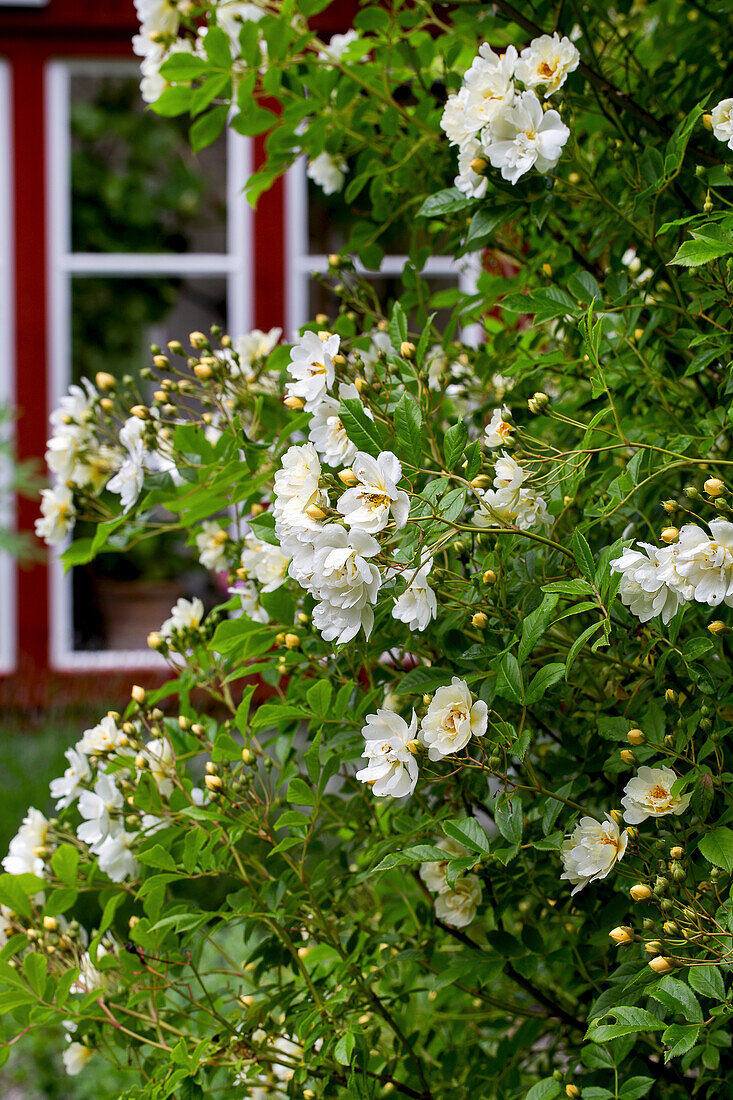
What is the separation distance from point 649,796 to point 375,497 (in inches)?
12.5

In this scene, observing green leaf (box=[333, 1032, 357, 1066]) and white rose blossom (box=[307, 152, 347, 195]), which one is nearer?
green leaf (box=[333, 1032, 357, 1066])

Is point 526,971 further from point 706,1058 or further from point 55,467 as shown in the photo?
point 55,467

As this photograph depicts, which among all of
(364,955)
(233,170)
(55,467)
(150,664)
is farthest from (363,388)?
(233,170)

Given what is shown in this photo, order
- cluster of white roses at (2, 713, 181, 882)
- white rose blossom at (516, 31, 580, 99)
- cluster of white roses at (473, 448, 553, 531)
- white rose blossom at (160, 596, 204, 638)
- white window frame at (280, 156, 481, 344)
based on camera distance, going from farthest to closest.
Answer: white window frame at (280, 156, 481, 344)
white rose blossom at (160, 596, 204, 638)
cluster of white roses at (2, 713, 181, 882)
white rose blossom at (516, 31, 580, 99)
cluster of white roses at (473, 448, 553, 531)

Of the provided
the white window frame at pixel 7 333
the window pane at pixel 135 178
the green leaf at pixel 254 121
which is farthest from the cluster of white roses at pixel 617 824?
the window pane at pixel 135 178

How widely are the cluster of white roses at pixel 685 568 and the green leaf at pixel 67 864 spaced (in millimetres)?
557

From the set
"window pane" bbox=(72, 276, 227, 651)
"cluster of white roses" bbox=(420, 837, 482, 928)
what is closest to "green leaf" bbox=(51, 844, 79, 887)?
"cluster of white roses" bbox=(420, 837, 482, 928)

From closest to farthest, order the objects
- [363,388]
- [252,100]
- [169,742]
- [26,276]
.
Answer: [363,388] → [169,742] → [252,100] → [26,276]

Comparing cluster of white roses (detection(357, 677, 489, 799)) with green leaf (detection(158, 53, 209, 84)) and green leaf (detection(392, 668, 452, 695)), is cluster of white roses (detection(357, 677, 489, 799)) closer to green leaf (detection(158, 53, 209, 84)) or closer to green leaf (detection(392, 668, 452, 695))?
green leaf (detection(392, 668, 452, 695))

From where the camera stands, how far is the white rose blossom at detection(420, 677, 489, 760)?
72 cm

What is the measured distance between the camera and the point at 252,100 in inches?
42.6

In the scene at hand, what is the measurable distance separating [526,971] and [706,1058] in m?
0.18

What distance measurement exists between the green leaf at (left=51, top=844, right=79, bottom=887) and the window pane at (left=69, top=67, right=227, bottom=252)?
3470 millimetres

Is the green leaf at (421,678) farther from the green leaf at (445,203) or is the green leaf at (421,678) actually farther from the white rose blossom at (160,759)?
the green leaf at (445,203)
